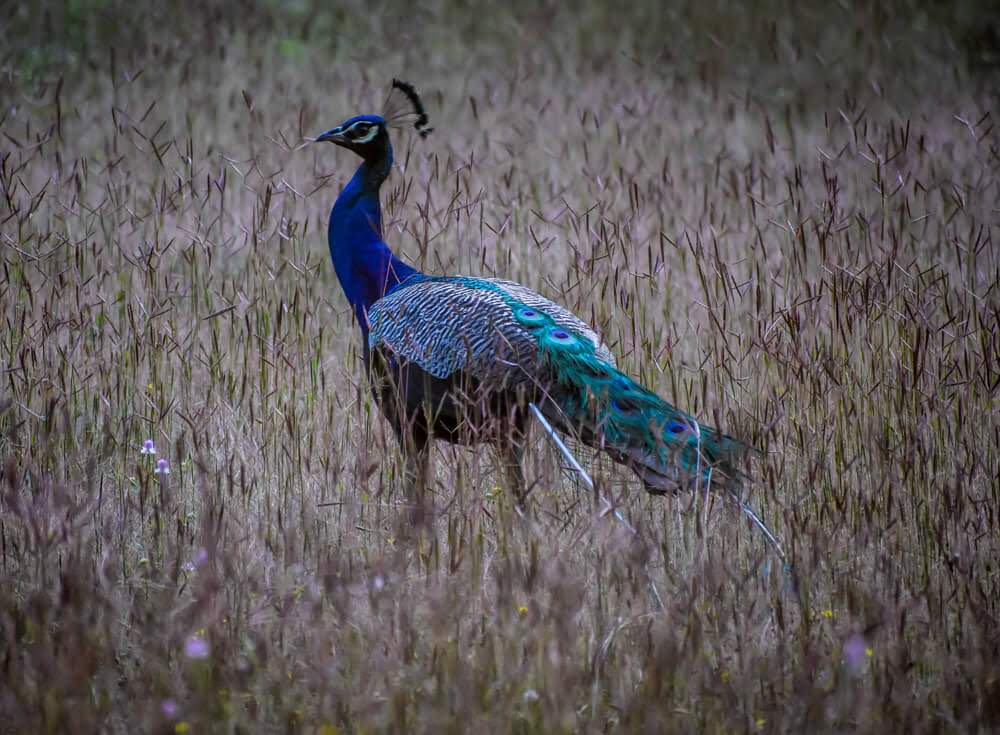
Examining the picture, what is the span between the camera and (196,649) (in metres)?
2.62

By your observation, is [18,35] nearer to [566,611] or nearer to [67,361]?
[67,361]

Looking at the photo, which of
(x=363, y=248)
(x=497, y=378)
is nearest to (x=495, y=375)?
(x=497, y=378)

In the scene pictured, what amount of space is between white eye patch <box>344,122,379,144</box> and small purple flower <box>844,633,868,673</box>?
280cm

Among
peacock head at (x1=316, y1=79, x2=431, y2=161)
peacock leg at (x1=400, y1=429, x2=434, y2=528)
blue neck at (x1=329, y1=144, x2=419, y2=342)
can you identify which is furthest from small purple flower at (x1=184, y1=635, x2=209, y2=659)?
peacock head at (x1=316, y1=79, x2=431, y2=161)

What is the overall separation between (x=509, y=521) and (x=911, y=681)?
113 centimetres

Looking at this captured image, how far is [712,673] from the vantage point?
2.68 meters

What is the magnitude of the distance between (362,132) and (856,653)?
2891mm

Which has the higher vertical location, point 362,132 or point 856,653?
point 362,132

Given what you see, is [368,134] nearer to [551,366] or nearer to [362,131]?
[362,131]

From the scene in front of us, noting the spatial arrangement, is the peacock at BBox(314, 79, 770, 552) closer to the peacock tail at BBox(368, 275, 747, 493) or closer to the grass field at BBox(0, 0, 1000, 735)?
the peacock tail at BBox(368, 275, 747, 493)

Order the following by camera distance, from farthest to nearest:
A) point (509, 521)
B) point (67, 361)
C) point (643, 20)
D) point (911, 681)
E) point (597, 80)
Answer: point (643, 20) < point (597, 80) < point (67, 361) < point (509, 521) < point (911, 681)

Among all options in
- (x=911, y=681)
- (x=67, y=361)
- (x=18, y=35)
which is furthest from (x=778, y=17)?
(x=911, y=681)

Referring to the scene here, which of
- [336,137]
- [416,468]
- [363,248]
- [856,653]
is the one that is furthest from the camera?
[336,137]

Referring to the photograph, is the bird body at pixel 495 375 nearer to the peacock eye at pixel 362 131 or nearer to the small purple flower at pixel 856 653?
the peacock eye at pixel 362 131
